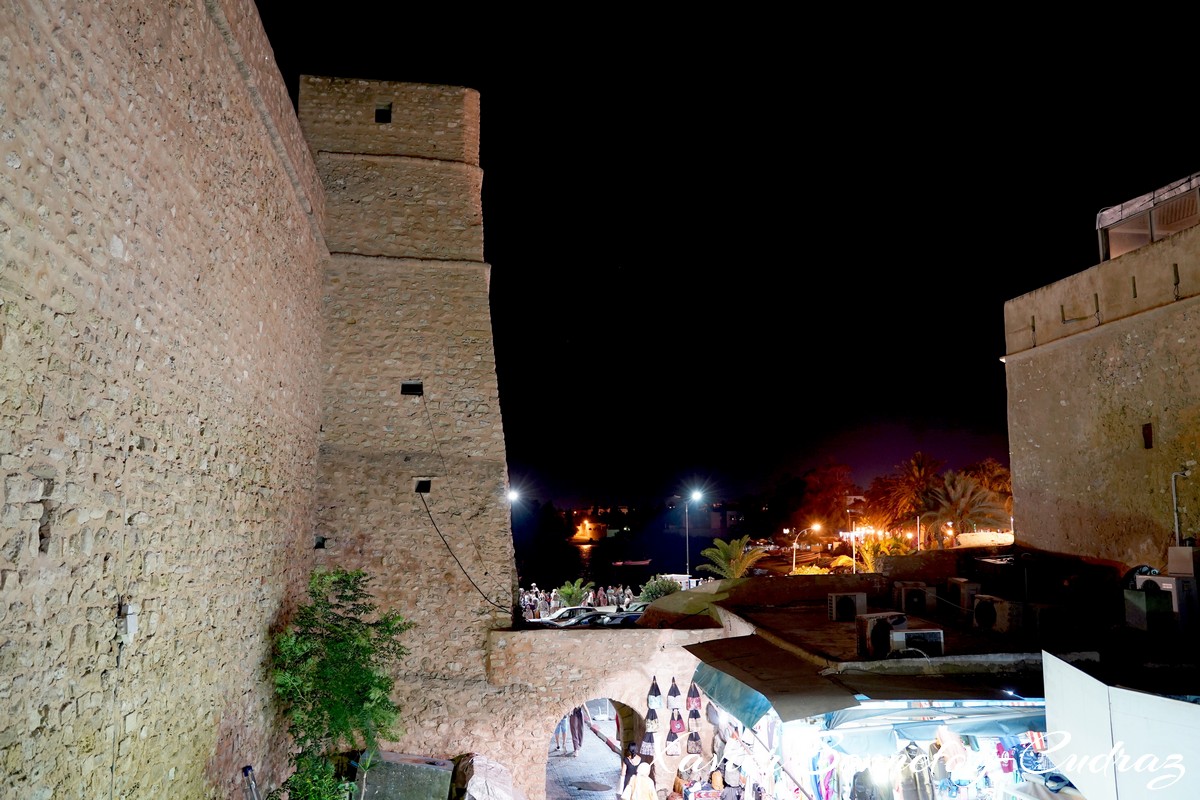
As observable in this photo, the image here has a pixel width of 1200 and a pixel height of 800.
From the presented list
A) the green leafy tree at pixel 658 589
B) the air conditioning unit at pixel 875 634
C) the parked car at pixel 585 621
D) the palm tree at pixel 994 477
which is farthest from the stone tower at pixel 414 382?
the palm tree at pixel 994 477

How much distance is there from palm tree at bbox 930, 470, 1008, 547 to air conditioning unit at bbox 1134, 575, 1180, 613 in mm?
14854

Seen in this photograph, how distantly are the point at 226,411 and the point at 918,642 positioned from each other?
6.84 meters

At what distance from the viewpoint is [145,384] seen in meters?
4.90

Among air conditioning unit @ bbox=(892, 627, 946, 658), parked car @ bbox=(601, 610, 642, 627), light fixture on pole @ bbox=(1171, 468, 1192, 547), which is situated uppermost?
light fixture on pole @ bbox=(1171, 468, 1192, 547)

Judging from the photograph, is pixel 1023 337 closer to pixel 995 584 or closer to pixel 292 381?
pixel 995 584

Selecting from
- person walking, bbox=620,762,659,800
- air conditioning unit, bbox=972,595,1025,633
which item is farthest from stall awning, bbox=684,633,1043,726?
person walking, bbox=620,762,659,800

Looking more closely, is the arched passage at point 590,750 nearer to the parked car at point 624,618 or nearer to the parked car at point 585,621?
the parked car at point 585,621

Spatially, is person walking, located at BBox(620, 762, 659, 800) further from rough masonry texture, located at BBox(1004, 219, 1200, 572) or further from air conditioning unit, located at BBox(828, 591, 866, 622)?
rough masonry texture, located at BBox(1004, 219, 1200, 572)

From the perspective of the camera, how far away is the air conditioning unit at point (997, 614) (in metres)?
8.17

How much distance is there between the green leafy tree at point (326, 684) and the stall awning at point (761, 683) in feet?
11.7

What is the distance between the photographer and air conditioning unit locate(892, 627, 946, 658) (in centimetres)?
701

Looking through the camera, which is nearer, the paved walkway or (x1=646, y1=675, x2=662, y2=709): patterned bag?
(x1=646, y1=675, x2=662, y2=709): patterned bag

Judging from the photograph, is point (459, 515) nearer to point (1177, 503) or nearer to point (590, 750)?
point (590, 750)

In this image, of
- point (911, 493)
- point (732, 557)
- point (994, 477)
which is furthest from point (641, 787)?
point (994, 477)
